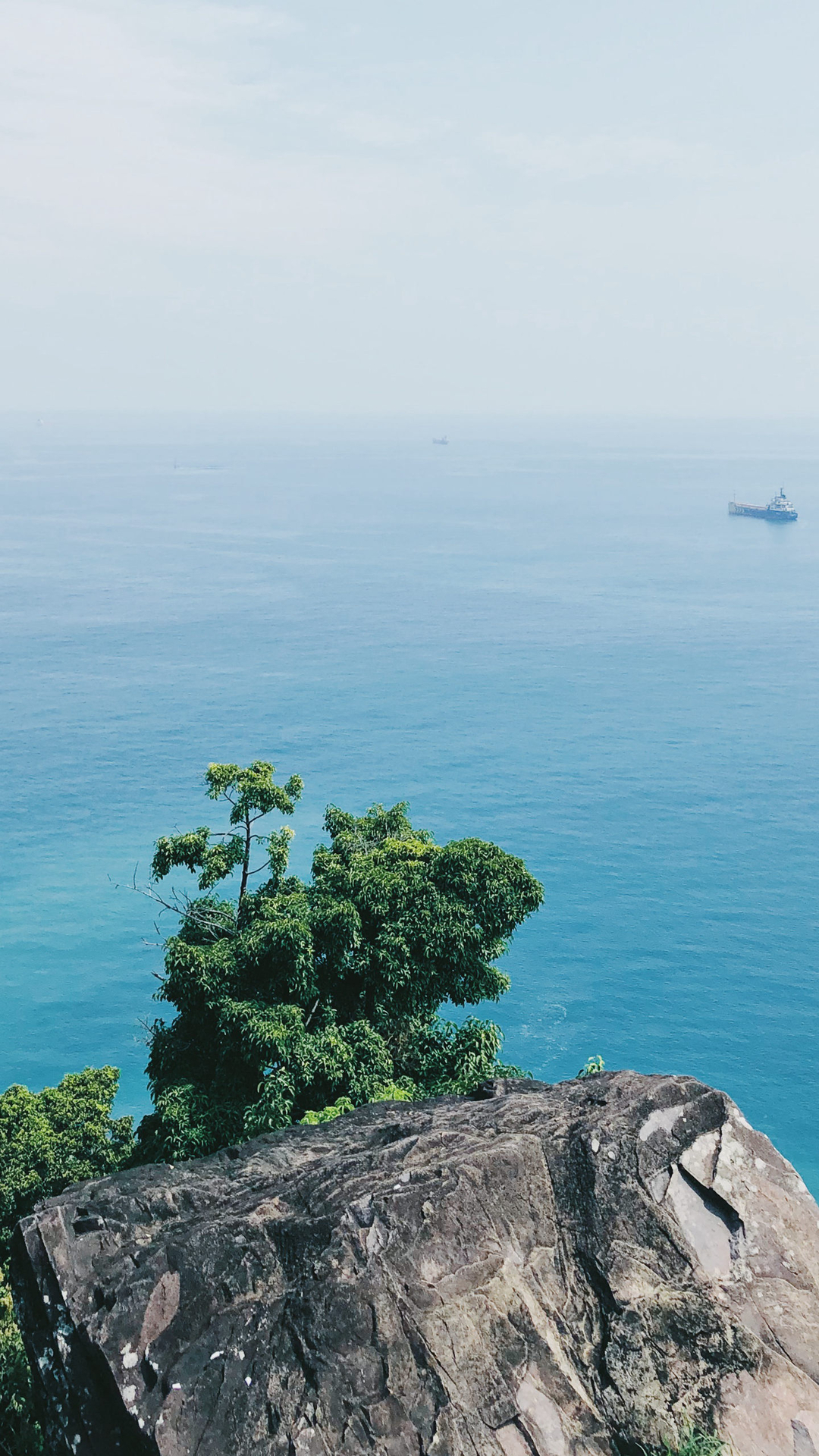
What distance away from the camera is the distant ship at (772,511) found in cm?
17700

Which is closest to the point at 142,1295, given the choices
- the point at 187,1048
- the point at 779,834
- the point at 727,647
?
the point at 187,1048

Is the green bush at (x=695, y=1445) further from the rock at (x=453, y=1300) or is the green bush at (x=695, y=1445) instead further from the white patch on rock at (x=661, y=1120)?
the white patch on rock at (x=661, y=1120)

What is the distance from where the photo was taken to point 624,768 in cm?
7444

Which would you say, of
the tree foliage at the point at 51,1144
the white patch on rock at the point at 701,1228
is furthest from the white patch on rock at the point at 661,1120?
the tree foliage at the point at 51,1144

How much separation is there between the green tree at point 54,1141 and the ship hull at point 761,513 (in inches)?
6595

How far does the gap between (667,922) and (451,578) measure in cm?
8002

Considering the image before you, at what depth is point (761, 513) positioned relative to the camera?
18050 centimetres

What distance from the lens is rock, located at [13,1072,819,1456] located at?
11211 mm

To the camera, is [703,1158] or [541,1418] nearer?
[541,1418]

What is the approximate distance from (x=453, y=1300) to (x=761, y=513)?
181 metres

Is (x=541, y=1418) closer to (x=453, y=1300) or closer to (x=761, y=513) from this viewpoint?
(x=453, y=1300)

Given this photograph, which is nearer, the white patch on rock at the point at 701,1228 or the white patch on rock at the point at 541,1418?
the white patch on rock at the point at 541,1418

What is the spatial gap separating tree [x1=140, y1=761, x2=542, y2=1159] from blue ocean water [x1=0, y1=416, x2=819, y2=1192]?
2090cm

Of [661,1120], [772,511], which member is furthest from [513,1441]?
[772,511]
